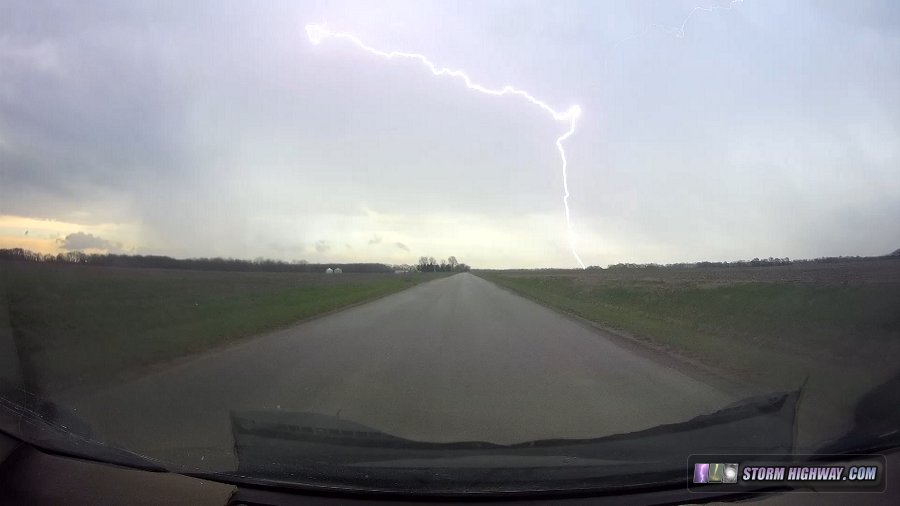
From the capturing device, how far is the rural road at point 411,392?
212 inches

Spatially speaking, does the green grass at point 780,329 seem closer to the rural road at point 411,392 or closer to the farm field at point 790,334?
the farm field at point 790,334

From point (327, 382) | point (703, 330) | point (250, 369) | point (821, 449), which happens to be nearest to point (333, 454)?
point (821, 449)

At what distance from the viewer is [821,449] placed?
388 centimetres

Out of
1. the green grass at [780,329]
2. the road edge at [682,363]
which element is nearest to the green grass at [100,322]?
the road edge at [682,363]

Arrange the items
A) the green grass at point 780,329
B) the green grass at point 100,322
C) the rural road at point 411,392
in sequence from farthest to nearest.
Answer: the green grass at point 780,329 < the green grass at point 100,322 < the rural road at point 411,392

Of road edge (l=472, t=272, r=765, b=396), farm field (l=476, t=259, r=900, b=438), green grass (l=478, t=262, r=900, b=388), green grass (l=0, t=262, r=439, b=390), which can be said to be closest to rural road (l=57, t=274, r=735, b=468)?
road edge (l=472, t=272, r=765, b=396)

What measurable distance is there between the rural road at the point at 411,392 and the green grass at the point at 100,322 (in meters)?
1.10

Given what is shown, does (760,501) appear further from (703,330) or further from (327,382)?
(703,330)

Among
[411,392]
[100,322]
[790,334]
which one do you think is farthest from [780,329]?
[100,322]

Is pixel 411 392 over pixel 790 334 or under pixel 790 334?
under

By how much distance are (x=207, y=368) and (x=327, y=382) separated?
8.98ft

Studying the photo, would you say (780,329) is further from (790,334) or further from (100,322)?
(100,322)

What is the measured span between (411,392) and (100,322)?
10.6 meters

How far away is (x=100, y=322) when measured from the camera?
44.8ft
